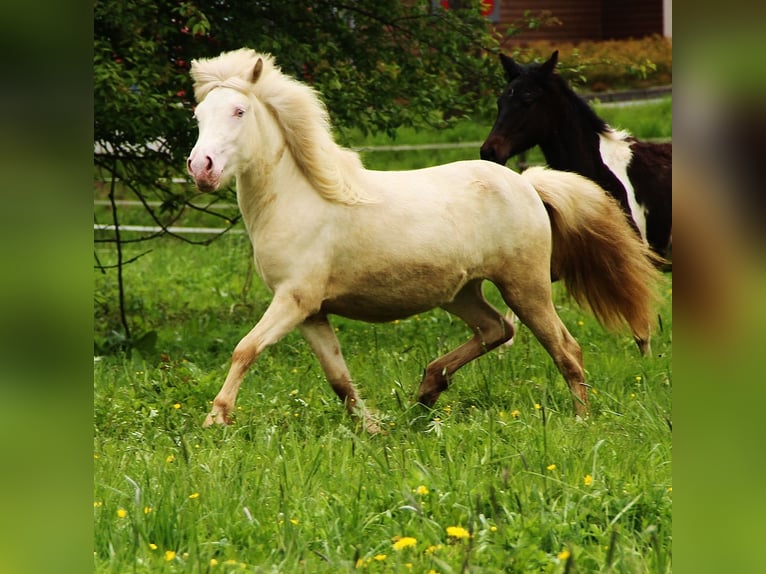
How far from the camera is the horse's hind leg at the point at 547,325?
5.74 m

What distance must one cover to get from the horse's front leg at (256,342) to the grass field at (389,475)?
143mm

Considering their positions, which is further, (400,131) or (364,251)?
(400,131)

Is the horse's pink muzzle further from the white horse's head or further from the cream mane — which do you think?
the cream mane

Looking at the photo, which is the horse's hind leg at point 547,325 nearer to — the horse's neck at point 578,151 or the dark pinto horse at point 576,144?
the dark pinto horse at point 576,144

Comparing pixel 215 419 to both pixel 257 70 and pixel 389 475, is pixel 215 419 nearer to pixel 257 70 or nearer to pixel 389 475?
pixel 389 475

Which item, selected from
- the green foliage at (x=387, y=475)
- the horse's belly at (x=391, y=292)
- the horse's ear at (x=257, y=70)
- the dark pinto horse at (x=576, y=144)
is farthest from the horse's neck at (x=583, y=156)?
the horse's ear at (x=257, y=70)

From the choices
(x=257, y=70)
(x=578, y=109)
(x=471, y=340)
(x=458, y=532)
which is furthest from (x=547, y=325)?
(x=458, y=532)

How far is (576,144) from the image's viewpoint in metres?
7.57
